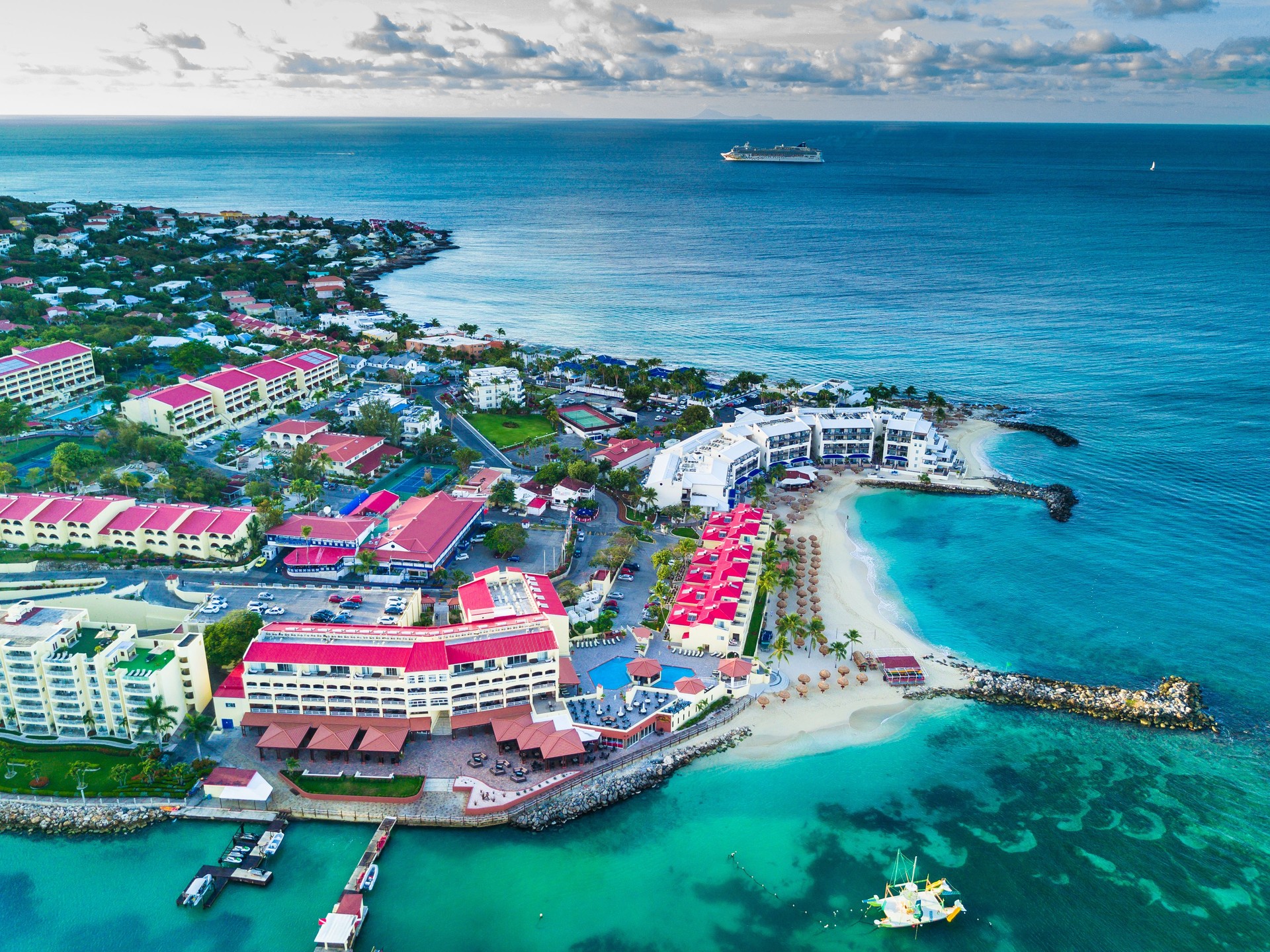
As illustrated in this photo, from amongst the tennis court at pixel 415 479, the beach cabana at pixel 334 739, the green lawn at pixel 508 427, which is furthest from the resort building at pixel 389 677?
the green lawn at pixel 508 427

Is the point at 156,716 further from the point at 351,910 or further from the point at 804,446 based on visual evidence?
the point at 804,446

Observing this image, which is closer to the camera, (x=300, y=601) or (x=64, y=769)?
(x=64, y=769)

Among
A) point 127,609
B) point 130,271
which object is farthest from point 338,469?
point 130,271

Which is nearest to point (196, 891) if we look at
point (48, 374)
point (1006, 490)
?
point (1006, 490)

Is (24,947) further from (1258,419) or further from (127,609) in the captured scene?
(1258,419)

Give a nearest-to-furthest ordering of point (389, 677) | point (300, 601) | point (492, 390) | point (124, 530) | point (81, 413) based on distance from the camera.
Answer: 1. point (389, 677)
2. point (300, 601)
3. point (124, 530)
4. point (81, 413)
5. point (492, 390)
